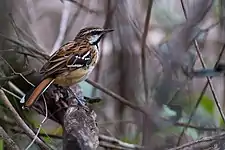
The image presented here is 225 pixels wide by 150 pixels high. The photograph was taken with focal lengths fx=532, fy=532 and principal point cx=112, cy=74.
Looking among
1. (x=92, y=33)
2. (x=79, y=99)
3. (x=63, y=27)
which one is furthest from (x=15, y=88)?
(x=63, y=27)

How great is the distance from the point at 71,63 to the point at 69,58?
0.05m

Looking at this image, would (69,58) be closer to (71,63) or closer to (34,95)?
(71,63)

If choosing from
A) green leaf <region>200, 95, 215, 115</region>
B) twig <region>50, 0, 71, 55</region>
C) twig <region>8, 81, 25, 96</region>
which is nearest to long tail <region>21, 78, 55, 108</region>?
twig <region>8, 81, 25, 96</region>

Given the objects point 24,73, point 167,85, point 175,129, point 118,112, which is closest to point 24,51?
point 24,73

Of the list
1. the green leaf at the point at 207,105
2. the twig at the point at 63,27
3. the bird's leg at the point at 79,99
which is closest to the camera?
the bird's leg at the point at 79,99

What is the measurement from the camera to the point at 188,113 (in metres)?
3.86

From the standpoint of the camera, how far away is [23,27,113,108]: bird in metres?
3.62

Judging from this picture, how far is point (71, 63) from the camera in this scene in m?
3.97

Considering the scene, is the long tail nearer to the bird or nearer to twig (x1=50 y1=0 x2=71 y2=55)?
the bird

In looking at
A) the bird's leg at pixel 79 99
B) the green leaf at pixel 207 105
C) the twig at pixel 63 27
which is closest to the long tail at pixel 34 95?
the bird's leg at pixel 79 99

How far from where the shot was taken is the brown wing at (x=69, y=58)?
3.65 metres

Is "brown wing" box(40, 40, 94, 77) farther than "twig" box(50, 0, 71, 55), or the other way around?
"twig" box(50, 0, 71, 55)

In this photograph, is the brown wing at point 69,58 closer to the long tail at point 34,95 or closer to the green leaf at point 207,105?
the long tail at point 34,95

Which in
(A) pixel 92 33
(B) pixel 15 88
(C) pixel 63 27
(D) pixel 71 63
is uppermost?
(C) pixel 63 27
